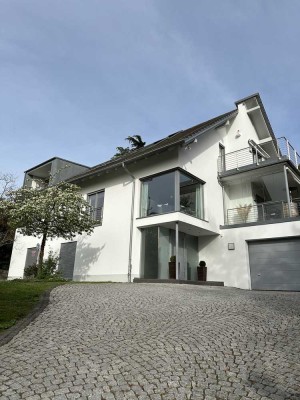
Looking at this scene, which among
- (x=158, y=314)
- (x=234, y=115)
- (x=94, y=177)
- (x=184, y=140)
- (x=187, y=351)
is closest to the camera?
(x=187, y=351)

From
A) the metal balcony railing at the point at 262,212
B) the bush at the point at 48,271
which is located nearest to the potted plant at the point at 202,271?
the metal balcony railing at the point at 262,212

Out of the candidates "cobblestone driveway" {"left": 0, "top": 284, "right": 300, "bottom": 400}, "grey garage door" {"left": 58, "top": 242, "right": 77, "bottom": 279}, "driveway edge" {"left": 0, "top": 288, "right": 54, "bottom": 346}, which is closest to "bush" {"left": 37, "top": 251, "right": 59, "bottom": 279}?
"grey garage door" {"left": 58, "top": 242, "right": 77, "bottom": 279}

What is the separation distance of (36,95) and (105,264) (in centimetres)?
845

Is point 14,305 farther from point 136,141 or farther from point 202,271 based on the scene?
point 136,141

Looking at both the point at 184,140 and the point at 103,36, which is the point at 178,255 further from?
the point at 103,36

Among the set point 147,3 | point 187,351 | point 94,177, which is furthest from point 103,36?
point 187,351

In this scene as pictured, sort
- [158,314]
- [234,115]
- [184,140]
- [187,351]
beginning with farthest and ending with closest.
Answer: [234,115] → [184,140] → [158,314] → [187,351]

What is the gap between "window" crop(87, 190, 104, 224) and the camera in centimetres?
1716

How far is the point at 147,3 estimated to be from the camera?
979 centimetres

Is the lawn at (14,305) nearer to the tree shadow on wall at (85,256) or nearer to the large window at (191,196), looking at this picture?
the tree shadow on wall at (85,256)

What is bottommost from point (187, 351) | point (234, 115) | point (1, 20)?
point (187, 351)

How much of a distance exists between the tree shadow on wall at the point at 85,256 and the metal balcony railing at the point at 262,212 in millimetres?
7404

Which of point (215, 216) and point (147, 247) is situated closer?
point (147, 247)

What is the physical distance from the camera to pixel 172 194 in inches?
566
